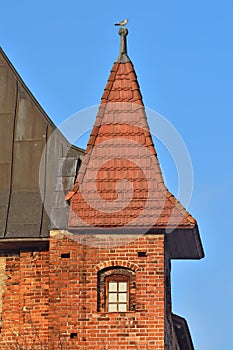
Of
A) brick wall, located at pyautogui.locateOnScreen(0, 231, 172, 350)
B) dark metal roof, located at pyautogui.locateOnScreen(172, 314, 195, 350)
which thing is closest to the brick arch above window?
brick wall, located at pyautogui.locateOnScreen(0, 231, 172, 350)

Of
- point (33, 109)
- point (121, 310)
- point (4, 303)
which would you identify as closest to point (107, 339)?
point (121, 310)

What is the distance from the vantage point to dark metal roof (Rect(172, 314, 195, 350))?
92.6ft

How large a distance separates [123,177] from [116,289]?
211cm

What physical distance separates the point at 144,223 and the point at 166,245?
94 centimetres

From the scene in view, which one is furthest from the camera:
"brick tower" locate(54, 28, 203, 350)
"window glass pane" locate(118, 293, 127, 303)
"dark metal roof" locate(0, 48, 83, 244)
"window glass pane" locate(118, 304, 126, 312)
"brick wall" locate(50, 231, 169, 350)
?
"dark metal roof" locate(0, 48, 83, 244)

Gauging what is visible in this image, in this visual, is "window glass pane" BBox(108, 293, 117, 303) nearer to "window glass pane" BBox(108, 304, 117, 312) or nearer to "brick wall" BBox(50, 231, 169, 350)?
"window glass pane" BBox(108, 304, 117, 312)

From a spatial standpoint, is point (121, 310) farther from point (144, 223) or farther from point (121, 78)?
point (121, 78)

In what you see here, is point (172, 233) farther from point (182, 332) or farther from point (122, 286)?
point (182, 332)

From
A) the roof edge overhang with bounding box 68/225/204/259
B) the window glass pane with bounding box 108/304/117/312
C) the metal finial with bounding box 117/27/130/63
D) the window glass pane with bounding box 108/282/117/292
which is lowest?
the window glass pane with bounding box 108/304/117/312

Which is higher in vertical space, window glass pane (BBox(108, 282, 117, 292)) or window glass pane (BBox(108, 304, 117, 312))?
window glass pane (BBox(108, 282, 117, 292))

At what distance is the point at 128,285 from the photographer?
83.4 feet

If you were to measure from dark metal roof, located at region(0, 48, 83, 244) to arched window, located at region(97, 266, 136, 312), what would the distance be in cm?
125

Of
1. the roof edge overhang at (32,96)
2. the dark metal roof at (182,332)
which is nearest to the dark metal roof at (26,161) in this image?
the roof edge overhang at (32,96)

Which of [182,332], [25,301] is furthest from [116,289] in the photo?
[182,332]
